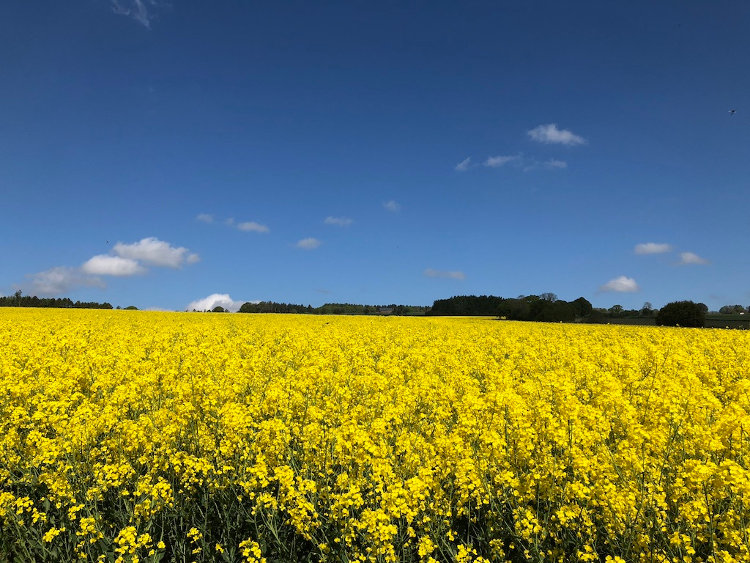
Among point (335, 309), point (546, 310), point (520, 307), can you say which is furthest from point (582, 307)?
point (335, 309)

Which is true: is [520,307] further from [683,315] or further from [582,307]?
[683,315]

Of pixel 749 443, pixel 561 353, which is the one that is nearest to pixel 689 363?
pixel 561 353

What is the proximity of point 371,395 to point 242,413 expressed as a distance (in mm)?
2583

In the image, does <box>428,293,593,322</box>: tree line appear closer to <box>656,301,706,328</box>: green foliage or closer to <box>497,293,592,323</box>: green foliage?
<box>497,293,592,323</box>: green foliage

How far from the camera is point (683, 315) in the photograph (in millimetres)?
40438

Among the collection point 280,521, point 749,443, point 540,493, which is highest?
point 749,443

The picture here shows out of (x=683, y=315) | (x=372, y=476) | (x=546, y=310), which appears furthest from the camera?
(x=546, y=310)

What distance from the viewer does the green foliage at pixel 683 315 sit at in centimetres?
3991

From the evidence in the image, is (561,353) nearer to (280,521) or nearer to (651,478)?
(651,478)

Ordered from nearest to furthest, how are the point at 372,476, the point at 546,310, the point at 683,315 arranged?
the point at 372,476 < the point at 683,315 < the point at 546,310

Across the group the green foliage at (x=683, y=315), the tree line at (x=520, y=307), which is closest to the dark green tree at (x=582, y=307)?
the tree line at (x=520, y=307)

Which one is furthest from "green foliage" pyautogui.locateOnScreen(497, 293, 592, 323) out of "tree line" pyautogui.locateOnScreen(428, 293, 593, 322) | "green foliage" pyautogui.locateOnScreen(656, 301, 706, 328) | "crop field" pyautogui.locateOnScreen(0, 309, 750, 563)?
"crop field" pyautogui.locateOnScreen(0, 309, 750, 563)

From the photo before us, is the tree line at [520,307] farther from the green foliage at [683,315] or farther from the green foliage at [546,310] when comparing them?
the green foliage at [683,315]

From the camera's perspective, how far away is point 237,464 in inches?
215
